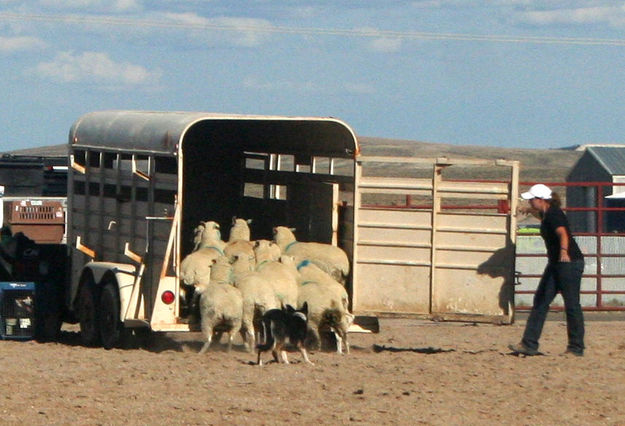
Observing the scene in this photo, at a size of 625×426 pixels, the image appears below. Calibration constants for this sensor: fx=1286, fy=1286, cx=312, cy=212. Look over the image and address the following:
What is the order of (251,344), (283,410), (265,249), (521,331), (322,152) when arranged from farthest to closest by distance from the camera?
(521,331)
(322,152)
(265,249)
(251,344)
(283,410)

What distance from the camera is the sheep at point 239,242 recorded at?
13367 mm

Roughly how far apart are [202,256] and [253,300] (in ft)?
3.62

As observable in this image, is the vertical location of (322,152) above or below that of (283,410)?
above

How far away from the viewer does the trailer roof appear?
13.0 metres

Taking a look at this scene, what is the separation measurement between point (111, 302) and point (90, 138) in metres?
2.22

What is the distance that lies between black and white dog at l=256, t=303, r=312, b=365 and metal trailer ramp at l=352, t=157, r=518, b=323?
1.33 metres

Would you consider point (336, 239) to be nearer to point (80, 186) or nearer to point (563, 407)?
point (80, 186)

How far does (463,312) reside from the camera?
12664mm

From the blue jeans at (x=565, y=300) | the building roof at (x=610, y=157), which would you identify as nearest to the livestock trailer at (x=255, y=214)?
the blue jeans at (x=565, y=300)

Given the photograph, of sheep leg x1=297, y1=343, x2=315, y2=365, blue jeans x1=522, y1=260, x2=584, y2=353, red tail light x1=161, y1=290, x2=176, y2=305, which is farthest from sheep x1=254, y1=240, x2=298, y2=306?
blue jeans x1=522, y1=260, x2=584, y2=353

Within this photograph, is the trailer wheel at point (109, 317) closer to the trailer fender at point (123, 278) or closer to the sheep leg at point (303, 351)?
the trailer fender at point (123, 278)

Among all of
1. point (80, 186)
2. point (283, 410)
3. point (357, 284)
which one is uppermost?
point (80, 186)

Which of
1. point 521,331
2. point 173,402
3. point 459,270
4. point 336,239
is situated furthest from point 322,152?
point 173,402

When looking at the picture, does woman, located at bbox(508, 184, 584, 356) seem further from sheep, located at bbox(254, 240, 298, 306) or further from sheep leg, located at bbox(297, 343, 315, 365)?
sheep, located at bbox(254, 240, 298, 306)
